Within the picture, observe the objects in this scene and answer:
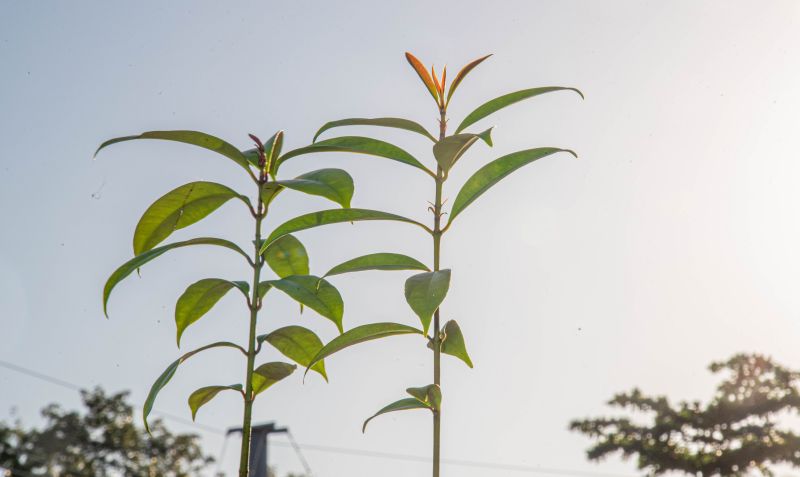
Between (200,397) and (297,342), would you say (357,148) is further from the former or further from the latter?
(200,397)

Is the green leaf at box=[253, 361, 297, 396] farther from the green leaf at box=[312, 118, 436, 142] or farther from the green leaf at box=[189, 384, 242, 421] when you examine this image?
the green leaf at box=[312, 118, 436, 142]

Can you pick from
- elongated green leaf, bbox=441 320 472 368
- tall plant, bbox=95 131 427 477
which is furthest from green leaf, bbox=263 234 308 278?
elongated green leaf, bbox=441 320 472 368

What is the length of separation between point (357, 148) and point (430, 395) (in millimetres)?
378

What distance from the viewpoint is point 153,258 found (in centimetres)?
99

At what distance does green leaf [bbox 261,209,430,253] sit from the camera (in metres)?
1.01

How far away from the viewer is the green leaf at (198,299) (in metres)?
1.04

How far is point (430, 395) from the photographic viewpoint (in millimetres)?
878

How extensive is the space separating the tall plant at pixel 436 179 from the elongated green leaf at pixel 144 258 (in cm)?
9

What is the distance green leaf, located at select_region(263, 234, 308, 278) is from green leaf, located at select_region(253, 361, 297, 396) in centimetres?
17

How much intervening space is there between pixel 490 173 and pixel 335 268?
24cm

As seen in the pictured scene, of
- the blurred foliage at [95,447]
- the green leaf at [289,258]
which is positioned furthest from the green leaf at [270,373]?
the blurred foliage at [95,447]

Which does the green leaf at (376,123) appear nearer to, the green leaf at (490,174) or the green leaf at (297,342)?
the green leaf at (490,174)

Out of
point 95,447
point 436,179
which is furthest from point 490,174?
point 95,447

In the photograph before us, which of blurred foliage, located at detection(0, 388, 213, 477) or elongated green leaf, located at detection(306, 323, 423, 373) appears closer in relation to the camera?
elongated green leaf, located at detection(306, 323, 423, 373)
